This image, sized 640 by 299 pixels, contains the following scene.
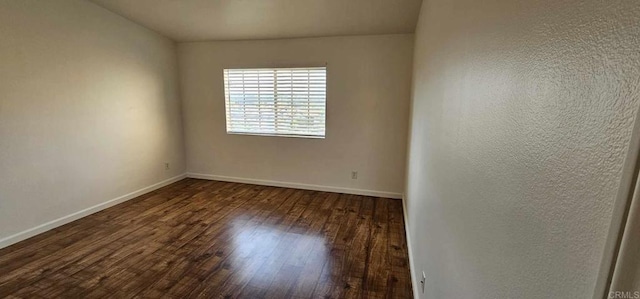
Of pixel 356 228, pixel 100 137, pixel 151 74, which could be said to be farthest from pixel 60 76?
pixel 356 228

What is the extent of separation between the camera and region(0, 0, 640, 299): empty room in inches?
15.5

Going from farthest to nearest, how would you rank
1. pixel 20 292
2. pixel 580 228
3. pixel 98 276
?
pixel 98 276
pixel 20 292
pixel 580 228

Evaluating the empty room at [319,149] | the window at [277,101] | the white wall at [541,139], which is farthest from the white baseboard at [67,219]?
the white wall at [541,139]

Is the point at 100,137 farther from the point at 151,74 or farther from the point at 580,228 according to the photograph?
the point at 580,228

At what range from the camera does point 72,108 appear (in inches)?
117

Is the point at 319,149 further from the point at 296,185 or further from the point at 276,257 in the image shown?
the point at 276,257

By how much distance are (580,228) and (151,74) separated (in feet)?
15.2

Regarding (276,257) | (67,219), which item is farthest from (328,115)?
(67,219)

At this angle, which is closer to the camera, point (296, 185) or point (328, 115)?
point (328, 115)

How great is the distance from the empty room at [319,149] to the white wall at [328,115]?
28 mm

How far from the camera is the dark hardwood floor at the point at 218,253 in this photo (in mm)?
1995

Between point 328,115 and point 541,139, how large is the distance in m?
3.44

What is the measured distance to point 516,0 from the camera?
0.59 meters

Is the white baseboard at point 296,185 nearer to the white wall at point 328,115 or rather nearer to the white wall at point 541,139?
the white wall at point 328,115
